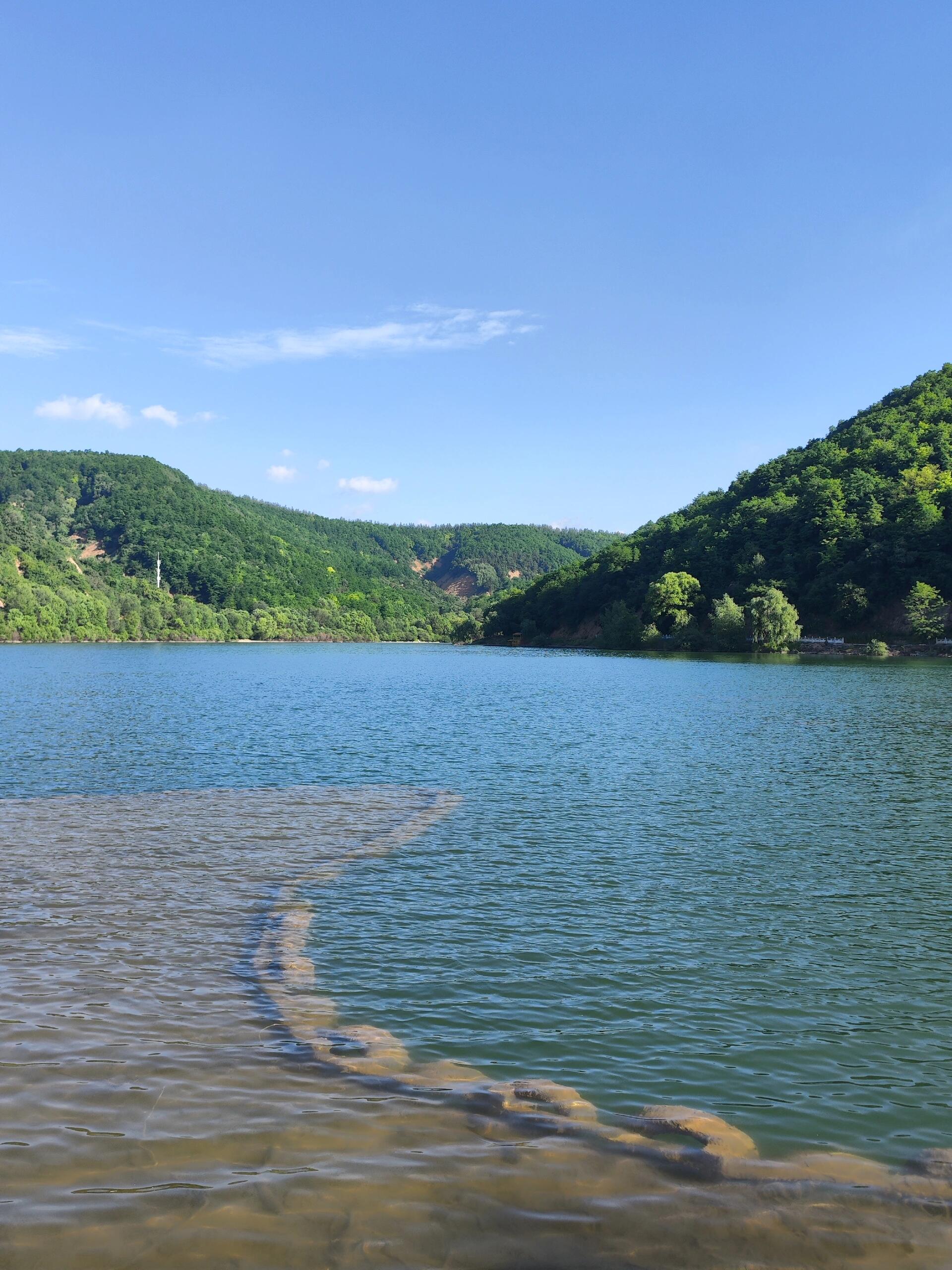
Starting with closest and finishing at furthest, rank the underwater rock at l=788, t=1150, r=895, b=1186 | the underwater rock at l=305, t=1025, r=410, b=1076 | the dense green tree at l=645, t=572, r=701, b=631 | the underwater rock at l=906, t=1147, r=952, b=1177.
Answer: the underwater rock at l=788, t=1150, r=895, b=1186 < the underwater rock at l=906, t=1147, r=952, b=1177 < the underwater rock at l=305, t=1025, r=410, b=1076 < the dense green tree at l=645, t=572, r=701, b=631

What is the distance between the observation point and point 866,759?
89.9 ft

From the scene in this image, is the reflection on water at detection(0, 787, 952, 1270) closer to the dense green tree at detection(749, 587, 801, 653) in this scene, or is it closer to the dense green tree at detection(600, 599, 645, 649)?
the dense green tree at detection(749, 587, 801, 653)

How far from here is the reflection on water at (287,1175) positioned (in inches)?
220

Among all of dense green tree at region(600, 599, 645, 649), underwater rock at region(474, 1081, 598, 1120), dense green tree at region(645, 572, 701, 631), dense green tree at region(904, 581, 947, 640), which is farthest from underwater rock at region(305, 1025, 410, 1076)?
dense green tree at region(600, 599, 645, 649)

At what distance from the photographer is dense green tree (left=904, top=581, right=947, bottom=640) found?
10612 centimetres

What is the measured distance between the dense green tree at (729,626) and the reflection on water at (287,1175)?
116 meters

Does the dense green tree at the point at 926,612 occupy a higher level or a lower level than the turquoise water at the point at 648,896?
higher

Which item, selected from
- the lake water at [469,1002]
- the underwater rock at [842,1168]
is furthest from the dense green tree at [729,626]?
the underwater rock at [842,1168]

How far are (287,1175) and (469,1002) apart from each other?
141 inches

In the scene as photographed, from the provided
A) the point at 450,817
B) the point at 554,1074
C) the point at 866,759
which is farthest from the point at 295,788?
the point at 866,759

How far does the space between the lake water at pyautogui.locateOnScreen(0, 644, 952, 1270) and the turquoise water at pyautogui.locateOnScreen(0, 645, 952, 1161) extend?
0.06m

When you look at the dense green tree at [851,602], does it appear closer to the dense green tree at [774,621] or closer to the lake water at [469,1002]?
the dense green tree at [774,621]

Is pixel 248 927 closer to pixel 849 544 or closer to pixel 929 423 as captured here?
pixel 849 544

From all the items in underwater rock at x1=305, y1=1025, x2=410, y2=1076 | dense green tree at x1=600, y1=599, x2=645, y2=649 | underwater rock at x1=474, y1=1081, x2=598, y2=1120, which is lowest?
underwater rock at x1=305, y1=1025, x2=410, y2=1076
